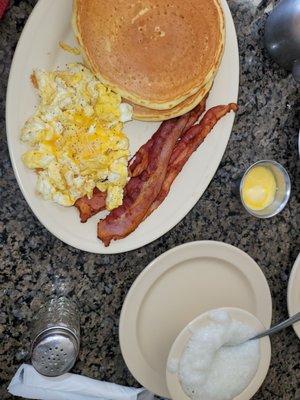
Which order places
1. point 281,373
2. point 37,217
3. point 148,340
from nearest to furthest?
1. point 37,217
2. point 148,340
3. point 281,373

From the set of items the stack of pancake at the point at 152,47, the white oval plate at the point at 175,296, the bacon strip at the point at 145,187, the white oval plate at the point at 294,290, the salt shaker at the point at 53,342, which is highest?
the stack of pancake at the point at 152,47

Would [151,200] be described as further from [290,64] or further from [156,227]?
[290,64]

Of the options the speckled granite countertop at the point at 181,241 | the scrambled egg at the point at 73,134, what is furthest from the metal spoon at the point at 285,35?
the scrambled egg at the point at 73,134

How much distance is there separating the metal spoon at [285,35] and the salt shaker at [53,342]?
0.96m

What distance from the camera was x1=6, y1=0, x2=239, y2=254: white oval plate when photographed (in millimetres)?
1396

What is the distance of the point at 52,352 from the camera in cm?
146

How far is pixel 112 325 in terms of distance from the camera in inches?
65.9

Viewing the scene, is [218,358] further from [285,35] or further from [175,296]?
[285,35]

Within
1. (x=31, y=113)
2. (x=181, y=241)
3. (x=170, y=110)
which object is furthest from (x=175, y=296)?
(x=31, y=113)

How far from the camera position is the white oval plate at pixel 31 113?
140cm

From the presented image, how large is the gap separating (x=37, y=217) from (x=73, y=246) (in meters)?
0.13

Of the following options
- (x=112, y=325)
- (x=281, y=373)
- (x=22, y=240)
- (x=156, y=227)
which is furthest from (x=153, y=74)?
(x=281, y=373)

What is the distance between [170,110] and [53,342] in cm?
68

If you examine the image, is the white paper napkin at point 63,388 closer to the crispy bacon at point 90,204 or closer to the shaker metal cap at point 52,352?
the shaker metal cap at point 52,352
